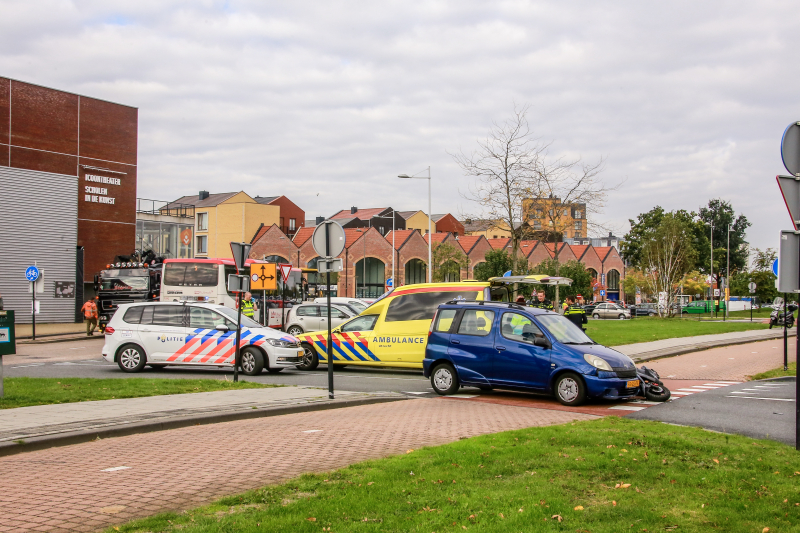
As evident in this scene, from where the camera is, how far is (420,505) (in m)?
5.12

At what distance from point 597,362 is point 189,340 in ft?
31.3

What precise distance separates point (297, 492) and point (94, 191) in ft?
138

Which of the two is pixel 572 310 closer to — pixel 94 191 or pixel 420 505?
pixel 420 505

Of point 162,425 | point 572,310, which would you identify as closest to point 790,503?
point 162,425

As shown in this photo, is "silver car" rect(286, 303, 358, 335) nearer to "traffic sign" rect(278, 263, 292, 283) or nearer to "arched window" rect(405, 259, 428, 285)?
"traffic sign" rect(278, 263, 292, 283)

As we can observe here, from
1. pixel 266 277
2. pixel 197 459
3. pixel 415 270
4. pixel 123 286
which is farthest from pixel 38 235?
pixel 415 270

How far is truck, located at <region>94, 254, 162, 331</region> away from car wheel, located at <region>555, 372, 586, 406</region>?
23.1 m

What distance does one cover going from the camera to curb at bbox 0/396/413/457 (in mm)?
7461

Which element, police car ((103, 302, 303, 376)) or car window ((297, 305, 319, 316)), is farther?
car window ((297, 305, 319, 316))

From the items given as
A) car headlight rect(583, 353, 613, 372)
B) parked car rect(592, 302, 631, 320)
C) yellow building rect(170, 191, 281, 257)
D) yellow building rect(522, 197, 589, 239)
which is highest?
yellow building rect(170, 191, 281, 257)

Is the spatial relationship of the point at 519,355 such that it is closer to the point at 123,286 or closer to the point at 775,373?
the point at 775,373

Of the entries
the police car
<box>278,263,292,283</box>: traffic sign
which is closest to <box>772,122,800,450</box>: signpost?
the police car

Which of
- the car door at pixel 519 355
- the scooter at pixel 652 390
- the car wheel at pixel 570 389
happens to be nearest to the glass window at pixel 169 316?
the car door at pixel 519 355

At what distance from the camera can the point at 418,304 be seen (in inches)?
687
